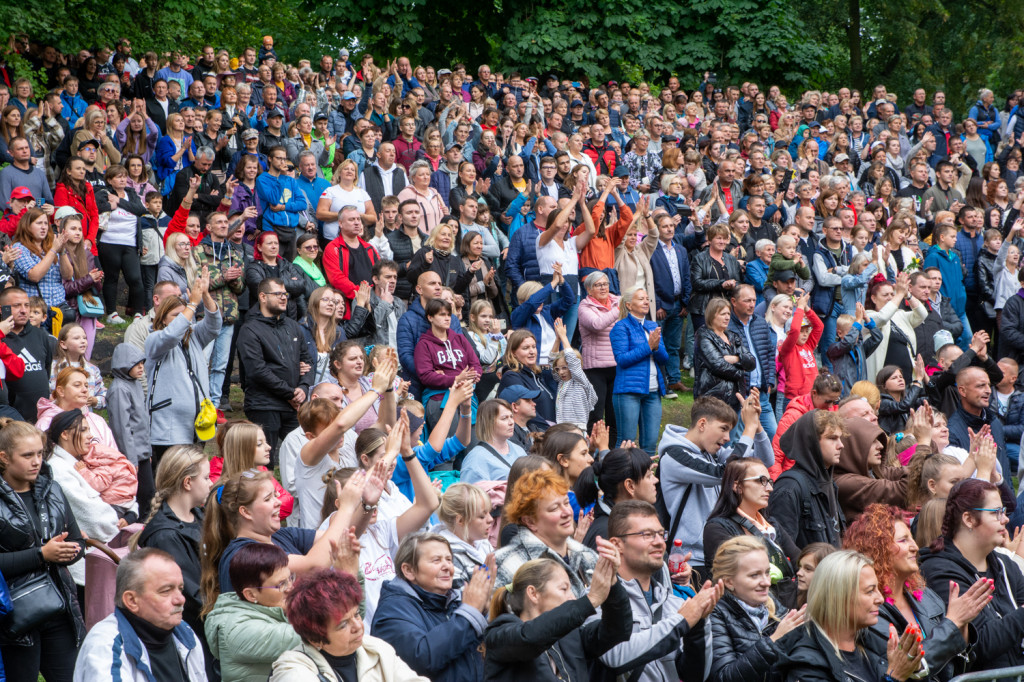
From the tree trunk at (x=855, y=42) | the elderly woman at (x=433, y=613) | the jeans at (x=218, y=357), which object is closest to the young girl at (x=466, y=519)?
the elderly woman at (x=433, y=613)

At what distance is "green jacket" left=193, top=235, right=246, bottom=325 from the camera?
1015cm

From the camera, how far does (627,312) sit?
33.2 feet

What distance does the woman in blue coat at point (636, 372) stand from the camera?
9.84 meters

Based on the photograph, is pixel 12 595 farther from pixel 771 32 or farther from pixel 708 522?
pixel 771 32

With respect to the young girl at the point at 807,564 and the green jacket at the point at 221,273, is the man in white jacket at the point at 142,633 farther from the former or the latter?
the green jacket at the point at 221,273

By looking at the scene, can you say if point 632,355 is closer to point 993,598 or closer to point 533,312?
point 533,312

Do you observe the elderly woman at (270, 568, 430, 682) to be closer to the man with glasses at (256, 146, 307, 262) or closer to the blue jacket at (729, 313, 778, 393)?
the blue jacket at (729, 313, 778, 393)

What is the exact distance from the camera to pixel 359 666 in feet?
13.2

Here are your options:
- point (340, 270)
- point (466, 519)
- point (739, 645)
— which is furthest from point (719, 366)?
point (739, 645)

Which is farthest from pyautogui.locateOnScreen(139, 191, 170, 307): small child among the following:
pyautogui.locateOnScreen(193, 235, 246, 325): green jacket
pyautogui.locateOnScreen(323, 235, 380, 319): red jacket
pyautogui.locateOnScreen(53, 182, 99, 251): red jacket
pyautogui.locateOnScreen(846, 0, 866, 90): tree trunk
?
pyautogui.locateOnScreen(846, 0, 866, 90): tree trunk

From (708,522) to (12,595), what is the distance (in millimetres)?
3380

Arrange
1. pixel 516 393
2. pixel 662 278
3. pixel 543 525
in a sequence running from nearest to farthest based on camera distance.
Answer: pixel 543 525
pixel 516 393
pixel 662 278

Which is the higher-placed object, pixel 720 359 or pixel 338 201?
pixel 338 201

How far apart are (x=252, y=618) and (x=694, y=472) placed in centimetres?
278
